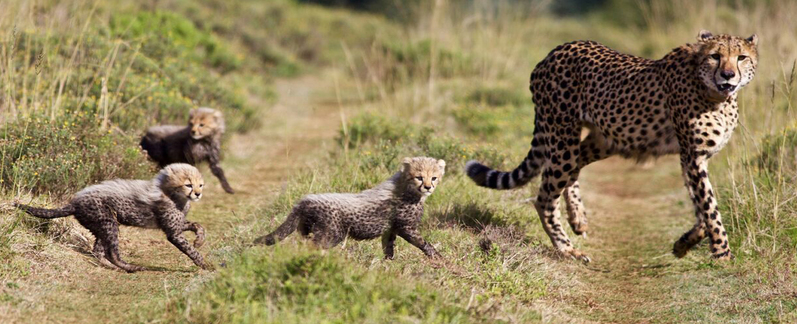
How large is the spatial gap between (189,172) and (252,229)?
2.28ft

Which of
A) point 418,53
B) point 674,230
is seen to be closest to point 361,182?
point 674,230

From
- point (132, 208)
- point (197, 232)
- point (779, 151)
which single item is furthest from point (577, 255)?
point (132, 208)

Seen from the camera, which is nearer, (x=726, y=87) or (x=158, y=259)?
(x=726, y=87)

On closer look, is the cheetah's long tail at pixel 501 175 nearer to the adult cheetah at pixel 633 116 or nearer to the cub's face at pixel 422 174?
the adult cheetah at pixel 633 116

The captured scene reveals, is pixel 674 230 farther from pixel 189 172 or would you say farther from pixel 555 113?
pixel 189 172

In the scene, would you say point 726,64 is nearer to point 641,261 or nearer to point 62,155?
point 641,261

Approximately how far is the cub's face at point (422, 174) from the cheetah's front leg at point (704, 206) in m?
1.67

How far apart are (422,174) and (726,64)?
1915 mm

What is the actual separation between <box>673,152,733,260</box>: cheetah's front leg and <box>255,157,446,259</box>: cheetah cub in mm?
1646

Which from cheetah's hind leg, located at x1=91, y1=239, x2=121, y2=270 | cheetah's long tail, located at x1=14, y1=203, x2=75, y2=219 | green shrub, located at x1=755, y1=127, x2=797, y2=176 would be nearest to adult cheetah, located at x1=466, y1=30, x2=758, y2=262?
green shrub, located at x1=755, y1=127, x2=797, y2=176

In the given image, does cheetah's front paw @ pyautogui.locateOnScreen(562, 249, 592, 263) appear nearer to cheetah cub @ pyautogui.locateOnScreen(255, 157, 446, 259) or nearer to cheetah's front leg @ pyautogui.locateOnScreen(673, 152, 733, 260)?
cheetah's front leg @ pyautogui.locateOnScreen(673, 152, 733, 260)

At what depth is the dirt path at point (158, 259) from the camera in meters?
4.09

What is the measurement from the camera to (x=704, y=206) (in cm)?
532

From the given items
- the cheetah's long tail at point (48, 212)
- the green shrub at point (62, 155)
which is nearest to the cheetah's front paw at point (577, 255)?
the green shrub at point (62, 155)
